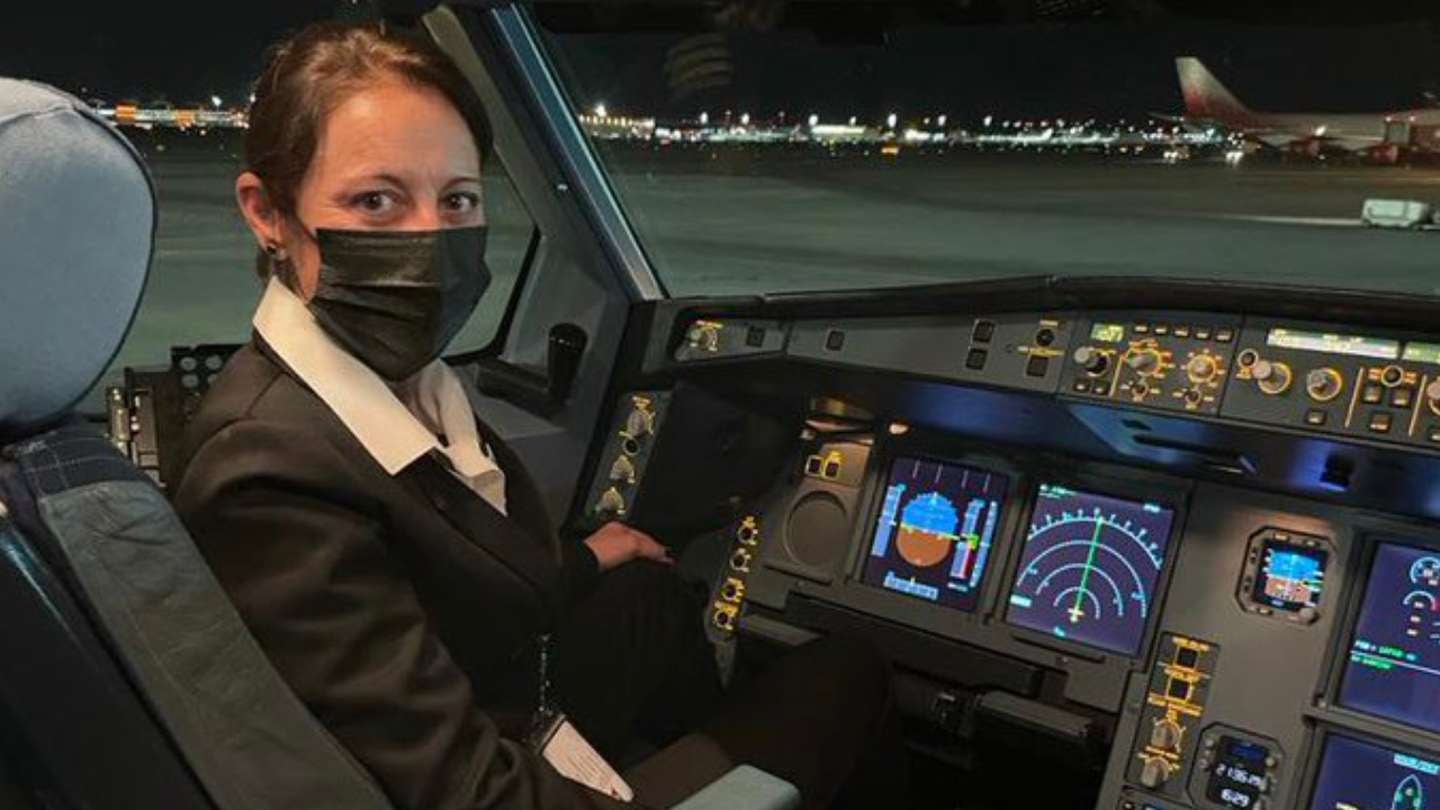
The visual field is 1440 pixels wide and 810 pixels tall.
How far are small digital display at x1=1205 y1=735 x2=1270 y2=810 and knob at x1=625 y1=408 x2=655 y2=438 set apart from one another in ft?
4.20

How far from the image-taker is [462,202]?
57.2 inches

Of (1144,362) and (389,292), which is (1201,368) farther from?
(389,292)

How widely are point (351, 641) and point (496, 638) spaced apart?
0.93 feet

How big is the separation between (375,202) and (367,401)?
0.70 feet

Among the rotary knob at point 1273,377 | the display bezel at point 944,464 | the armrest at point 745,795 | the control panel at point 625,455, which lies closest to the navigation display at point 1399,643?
the rotary knob at point 1273,377

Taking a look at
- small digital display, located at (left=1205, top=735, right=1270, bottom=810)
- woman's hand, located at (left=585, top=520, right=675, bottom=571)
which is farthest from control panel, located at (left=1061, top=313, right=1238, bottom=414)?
woman's hand, located at (left=585, top=520, right=675, bottom=571)

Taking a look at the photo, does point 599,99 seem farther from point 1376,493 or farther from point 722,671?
point 1376,493

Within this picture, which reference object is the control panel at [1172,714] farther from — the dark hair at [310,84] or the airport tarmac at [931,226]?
the dark hair at [310,84]

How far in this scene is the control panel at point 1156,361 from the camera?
7.19ft

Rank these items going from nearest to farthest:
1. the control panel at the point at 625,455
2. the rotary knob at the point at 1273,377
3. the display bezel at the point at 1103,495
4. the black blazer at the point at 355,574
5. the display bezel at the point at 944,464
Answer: the black blazer at the point at 355,574 < the rotary knob at the point at 1273,377 < the display bezel at the point at 1103,495 < the display bezel at the point at 944,464 < the control panel at the point at 625,455

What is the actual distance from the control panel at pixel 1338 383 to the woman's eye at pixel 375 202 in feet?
4.57

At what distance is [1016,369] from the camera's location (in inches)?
93.3

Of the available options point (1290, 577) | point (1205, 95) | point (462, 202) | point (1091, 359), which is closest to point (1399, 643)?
point (1290, 577)

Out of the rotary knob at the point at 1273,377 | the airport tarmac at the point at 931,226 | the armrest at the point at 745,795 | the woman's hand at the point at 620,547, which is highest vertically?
the airport tarmac at the point at 931,226
